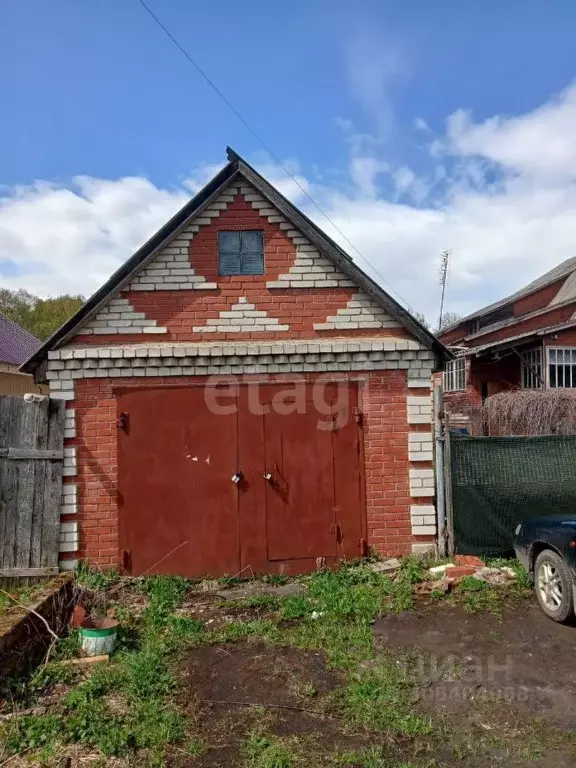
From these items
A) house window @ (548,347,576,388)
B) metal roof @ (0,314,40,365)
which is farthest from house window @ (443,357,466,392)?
metal roof @ (0,314,40,365)

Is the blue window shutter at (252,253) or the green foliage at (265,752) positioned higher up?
the blue window shutter at (252,253)

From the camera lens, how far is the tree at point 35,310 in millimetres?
39531

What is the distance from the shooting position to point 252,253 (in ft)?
22.8

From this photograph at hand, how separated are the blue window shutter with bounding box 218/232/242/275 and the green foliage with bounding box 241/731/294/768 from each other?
500cm

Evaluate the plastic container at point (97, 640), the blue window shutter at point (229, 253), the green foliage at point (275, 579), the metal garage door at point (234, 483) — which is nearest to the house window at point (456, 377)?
the metal garage door at point (234, 483)

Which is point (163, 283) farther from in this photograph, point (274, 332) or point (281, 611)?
point (281, 611)

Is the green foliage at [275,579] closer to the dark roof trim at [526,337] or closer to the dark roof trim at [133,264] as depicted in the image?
the dark roof trim at [133,264]

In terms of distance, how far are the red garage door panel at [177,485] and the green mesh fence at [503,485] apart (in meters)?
2.85

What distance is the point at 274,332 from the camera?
6895 millimetres

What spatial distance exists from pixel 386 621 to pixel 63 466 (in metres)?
4.01

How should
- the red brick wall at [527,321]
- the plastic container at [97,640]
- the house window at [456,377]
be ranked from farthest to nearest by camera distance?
the red brick wall at [527,321]
the house window at [456,377]
the plastic container at [97,640]

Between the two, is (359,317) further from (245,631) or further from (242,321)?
(245,631)

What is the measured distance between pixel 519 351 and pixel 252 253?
14.3m

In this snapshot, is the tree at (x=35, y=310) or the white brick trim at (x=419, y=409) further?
the tree at (x=35, y=310)
